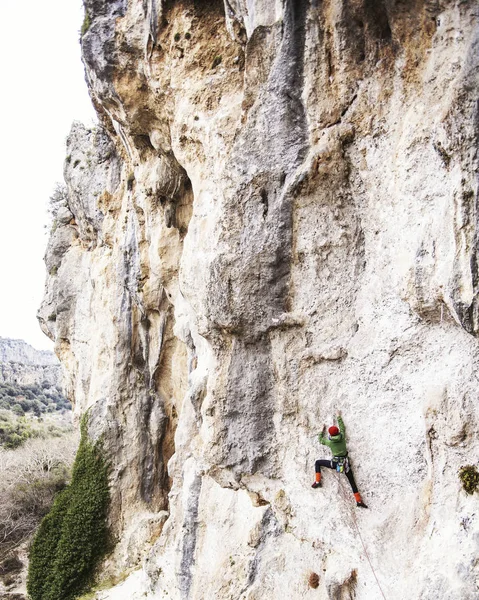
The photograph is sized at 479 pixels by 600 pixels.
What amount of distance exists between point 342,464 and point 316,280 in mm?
3156

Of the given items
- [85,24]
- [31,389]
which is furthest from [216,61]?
[31,389]

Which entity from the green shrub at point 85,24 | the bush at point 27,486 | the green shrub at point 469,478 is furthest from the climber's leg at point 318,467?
the bush at point 27,486

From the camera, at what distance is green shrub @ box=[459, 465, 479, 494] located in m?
4.98

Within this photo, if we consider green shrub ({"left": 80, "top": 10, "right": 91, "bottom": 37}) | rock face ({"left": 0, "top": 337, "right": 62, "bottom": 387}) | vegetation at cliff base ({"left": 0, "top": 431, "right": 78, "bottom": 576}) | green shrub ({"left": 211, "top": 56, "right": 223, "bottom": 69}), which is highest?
green shrub ({"left": 80, "top": 10, "right": 91, "bottom": 37})

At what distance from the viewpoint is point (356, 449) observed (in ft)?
22.2

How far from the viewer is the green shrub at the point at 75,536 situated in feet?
40.2

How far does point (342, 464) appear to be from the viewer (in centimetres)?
669

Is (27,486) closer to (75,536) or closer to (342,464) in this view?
(75,536)

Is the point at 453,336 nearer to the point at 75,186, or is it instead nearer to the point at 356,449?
the point at 356,449

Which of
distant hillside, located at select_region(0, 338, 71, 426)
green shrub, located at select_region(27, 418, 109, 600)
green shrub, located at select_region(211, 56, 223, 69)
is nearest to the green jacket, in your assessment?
green shrub, located at select_region(211, 56, 223, 69)

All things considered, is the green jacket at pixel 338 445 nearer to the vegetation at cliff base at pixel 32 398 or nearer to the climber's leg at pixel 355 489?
the climber's leg at pixel 355 489

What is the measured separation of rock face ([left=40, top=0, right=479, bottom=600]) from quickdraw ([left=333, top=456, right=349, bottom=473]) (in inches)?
8.6

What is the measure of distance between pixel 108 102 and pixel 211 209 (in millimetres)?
5482

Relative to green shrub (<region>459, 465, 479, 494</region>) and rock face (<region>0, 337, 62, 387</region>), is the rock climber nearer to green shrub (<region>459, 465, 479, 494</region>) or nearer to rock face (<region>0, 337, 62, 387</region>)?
green shrub (<region>459, 465, 479, 494</region>)
